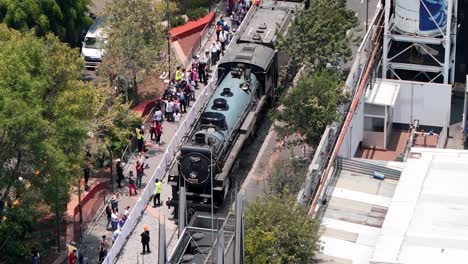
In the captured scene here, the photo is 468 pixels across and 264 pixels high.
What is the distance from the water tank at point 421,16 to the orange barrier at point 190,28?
13.8 meters

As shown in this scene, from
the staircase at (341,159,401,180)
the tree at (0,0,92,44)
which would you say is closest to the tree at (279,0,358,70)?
the staircase at (341,159,401,180)

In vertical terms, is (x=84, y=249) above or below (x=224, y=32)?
below

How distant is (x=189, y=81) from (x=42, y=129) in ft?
66.0

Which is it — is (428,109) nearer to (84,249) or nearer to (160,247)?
(84,249)

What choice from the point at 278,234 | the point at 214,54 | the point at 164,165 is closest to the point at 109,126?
the point at 164,165

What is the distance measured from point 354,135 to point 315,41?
5553 millimetres

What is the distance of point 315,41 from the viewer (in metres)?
82.9

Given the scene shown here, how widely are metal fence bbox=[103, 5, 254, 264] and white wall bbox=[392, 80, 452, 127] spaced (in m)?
10.2

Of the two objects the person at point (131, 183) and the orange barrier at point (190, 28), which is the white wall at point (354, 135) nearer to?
the person at point (131, 183)

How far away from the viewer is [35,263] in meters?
70.6

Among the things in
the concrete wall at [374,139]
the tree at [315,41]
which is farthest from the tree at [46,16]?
the concrete wall at [374,139]

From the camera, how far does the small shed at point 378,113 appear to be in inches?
3391

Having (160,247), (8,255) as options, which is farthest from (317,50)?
(160,247)

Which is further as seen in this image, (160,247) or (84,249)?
(84,249)
